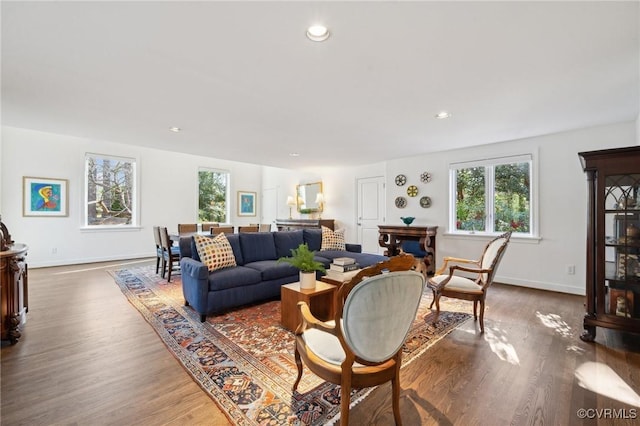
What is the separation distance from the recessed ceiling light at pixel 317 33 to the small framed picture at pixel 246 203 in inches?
296

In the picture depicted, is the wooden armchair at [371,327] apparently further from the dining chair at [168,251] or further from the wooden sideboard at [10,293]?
the dining chair at [168,251]

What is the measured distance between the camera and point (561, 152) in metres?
4.20

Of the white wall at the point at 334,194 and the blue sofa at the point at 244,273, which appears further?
the white wall at the point at 334,194

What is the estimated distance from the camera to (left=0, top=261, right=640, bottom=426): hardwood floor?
1.69 metres

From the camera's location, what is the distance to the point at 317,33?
1880 mm

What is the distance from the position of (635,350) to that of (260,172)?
895 centimetres

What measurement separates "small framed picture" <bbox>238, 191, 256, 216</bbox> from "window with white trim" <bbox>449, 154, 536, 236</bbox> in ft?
20.3

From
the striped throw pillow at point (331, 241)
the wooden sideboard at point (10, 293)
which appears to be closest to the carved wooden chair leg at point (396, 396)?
the wooden sideboard at point (10, 293)

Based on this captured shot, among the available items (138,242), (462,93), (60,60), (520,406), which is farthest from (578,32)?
(138,242)

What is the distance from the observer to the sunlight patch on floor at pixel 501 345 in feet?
7.73

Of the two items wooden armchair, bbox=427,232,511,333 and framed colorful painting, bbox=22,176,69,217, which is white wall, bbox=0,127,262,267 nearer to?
framed colorful painting, bbox=22,176,69,217

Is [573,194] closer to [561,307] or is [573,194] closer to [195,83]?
[561,307]

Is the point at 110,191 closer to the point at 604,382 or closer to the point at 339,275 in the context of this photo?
the point at 339,275

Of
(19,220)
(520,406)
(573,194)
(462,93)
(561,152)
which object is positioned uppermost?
(462,93)
